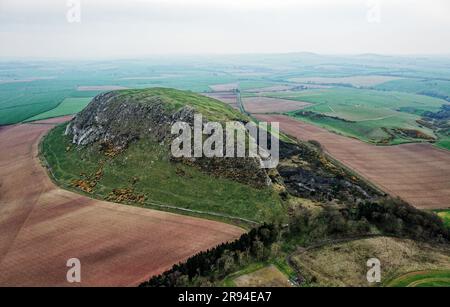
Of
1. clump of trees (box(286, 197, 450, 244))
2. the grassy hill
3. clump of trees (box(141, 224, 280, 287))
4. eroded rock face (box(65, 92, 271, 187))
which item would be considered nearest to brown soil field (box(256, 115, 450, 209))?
clump of trees (box(286, 197, 450, 244))

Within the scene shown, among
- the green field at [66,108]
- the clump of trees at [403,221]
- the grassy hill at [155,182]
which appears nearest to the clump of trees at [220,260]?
the grassy hill at [155,182]

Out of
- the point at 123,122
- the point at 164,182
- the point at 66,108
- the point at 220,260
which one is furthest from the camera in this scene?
the point at 66,108

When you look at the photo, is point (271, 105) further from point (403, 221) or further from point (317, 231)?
point (317, 231)

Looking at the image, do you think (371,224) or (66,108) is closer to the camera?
(371,224)

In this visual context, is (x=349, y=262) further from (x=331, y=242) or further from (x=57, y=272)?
(x=57, y=272)

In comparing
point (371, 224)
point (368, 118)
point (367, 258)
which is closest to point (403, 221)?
point (371, 224)

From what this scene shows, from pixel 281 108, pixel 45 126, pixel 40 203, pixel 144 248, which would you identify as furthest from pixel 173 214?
pixel 281 108

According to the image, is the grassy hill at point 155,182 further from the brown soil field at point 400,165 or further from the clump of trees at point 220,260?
the brown soil field at point 400,165
